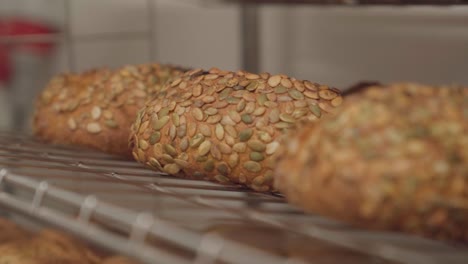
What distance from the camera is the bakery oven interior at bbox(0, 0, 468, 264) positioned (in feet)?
2.24

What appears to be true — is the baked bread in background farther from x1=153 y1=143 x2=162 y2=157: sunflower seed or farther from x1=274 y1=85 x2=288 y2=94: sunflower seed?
x1=274 y1=85 x2=288 y2=94: sunflower seed

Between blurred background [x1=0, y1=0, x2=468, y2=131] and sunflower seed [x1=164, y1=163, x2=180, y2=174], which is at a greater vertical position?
blurred background [x1=0, y1=0, x2=468, y2=131]

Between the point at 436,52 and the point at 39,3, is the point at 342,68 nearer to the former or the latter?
the point at 436,52

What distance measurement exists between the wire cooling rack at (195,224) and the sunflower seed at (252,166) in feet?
0.11

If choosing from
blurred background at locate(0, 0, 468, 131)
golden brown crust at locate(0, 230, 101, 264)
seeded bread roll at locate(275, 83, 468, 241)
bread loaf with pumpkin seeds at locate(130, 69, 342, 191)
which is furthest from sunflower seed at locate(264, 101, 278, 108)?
blurred background at locate(0, 0, 468, 131)

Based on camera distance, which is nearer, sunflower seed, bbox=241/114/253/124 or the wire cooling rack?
the wire cooling rack

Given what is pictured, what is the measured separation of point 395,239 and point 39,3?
2.58 metres

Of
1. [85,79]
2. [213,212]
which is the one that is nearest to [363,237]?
[213,212]

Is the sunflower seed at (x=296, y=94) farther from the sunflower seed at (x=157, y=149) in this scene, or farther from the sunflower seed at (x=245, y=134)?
the sunflower seed at (x=157, y=149)

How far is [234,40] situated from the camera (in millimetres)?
2164

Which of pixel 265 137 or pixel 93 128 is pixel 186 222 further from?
pixel 93 128

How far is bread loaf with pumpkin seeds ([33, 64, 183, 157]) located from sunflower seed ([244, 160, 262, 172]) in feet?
1.10

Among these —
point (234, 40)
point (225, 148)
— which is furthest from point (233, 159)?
point (234, 40)

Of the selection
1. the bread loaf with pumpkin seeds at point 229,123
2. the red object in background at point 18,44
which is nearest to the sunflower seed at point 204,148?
the bread loaf with pumpkin seeds at point 229,123
